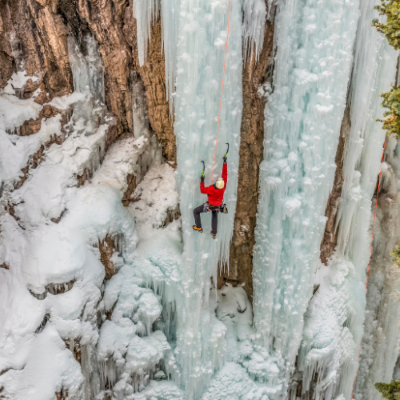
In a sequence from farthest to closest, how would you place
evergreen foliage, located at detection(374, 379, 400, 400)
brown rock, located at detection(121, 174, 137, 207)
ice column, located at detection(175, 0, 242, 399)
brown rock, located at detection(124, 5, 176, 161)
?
brown rock, located at detection(121, 174, 137, 207)
brown rock, located at detection(124, 5, 176, 161)
ice column, located at detection(175, 0, 242, 399)
evergreen foliage, located at detection(374, 379, 400, 400)

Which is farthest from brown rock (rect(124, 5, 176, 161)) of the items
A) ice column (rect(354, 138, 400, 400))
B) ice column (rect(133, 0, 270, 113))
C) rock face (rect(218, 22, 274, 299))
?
ice column (rect(354, 138, 400, 400))

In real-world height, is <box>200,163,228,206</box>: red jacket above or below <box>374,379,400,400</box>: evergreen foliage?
above

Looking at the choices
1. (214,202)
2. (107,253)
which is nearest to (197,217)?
(214,202)

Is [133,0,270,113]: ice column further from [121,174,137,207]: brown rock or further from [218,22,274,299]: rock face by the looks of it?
[121,174,137,207]: brown rock

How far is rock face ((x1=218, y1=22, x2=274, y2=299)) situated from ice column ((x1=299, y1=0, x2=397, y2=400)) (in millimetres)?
1354

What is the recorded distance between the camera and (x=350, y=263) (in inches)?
281

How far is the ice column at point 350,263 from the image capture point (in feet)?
19.9

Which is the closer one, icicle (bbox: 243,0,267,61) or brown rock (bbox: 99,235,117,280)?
icicle (bbox: 243,0,267,61)

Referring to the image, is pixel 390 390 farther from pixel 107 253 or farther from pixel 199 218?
pixel 107 253

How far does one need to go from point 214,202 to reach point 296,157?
1424mm

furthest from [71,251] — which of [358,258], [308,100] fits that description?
[358,258]

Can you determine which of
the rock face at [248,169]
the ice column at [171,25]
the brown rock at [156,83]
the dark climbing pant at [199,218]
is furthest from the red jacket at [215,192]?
the ice column at [171,25]

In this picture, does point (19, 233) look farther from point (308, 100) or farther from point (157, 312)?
point (308, 100)

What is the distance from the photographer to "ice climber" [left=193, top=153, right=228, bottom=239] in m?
5.36
